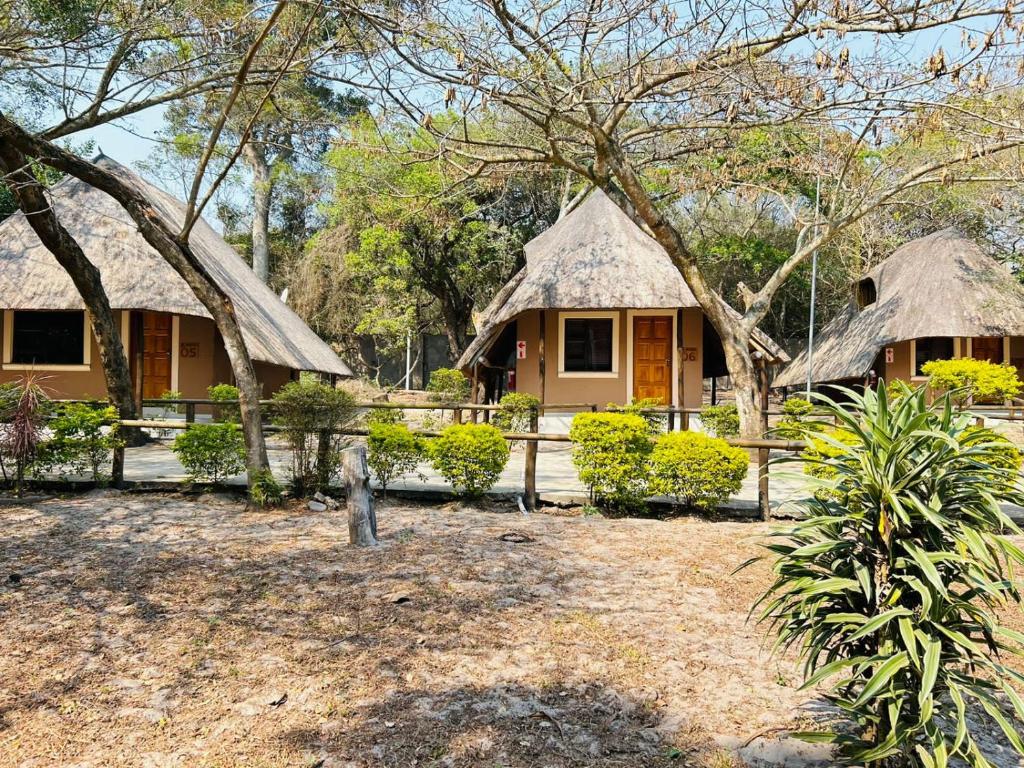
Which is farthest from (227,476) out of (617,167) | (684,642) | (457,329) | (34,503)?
(457,329)

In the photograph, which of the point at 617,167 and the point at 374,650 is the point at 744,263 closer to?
the point at 617,167

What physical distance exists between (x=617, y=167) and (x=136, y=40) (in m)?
6.39

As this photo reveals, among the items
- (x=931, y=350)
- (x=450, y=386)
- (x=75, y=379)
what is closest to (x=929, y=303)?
(x=931, y=350)

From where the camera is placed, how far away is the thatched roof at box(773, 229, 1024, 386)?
19.1 m

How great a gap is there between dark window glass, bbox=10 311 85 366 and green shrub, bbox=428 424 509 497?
11.2 m

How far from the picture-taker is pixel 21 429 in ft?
26.4

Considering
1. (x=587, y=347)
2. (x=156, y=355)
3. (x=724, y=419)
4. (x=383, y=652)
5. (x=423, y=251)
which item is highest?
(x=423, y=251)

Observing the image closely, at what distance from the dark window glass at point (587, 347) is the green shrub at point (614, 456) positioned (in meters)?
8.77

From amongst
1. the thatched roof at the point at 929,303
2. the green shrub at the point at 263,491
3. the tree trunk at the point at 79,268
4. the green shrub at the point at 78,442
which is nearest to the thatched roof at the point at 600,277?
the thatched roof at the point at 929,303

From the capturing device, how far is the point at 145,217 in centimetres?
841

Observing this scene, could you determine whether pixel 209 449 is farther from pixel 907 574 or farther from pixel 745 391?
pixel 745 391

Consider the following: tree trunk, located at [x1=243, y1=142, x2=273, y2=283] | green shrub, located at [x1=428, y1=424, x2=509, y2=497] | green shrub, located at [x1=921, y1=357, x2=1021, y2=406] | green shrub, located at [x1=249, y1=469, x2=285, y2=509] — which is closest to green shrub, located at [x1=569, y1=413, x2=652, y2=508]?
green shrub, located at [x1=428, y1=424, x2=509, y2=497]

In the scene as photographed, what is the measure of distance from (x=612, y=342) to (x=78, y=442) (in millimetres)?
11162

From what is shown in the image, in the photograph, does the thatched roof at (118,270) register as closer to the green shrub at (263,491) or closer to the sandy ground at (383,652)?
the green shrub at (263,491)
